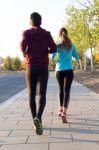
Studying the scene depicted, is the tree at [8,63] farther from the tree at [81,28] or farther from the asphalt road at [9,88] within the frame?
the asphalt road at [9,88]

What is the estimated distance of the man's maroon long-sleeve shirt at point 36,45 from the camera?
822cm

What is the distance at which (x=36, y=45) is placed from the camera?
8234 millimetres

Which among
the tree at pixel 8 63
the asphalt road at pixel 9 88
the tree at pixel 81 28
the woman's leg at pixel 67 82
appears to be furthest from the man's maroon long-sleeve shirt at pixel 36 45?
the tree at pixel 8 63

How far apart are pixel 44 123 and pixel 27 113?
2004 mm

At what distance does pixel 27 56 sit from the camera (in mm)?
8312

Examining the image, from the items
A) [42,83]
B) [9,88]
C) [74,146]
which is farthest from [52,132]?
[9,88]

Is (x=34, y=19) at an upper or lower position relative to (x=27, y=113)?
upper

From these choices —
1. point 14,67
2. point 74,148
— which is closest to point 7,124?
point 74,148

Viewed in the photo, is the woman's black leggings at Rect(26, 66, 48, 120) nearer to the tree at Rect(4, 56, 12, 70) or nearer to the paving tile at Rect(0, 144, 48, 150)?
the paving tile at Rect(0, 144, 48, 150)

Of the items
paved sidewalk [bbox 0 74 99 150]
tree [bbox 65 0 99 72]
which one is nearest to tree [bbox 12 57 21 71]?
tree [bbox 65 0 99 72]

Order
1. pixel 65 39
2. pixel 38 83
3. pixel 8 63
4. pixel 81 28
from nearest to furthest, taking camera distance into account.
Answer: pixel 38 83
pixel 65 39
pixel 81 28
pixel 8 63

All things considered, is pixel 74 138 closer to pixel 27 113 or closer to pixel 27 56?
pixel 27 56

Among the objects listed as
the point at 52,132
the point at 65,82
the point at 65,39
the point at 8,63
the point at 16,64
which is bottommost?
the point at 16,64

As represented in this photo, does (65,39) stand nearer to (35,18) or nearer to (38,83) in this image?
(35,18)
